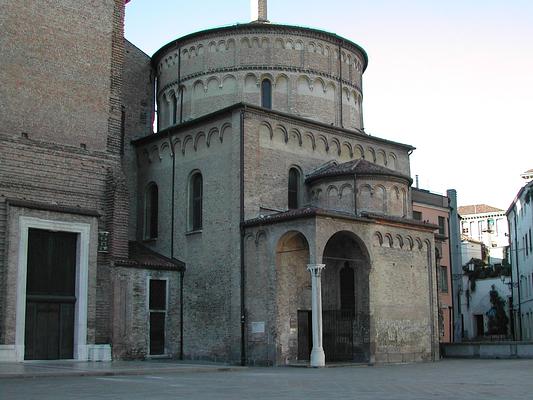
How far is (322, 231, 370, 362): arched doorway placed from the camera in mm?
25406

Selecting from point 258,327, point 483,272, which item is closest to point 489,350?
point 258,327

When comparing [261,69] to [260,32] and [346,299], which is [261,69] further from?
[346,299]

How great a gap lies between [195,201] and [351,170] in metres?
6.21

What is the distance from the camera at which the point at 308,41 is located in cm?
3141

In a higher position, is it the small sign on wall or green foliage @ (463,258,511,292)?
green foliage @ (463,258,511,292)

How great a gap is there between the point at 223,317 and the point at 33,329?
21.3ft

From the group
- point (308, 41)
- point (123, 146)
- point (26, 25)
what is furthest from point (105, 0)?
point (308, 41)

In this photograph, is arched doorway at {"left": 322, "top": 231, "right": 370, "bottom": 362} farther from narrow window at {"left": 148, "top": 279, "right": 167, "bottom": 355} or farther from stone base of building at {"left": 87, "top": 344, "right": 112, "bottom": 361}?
stone base of building at {"left": 87, "top": 344, "right": 112, "bottom": 361}

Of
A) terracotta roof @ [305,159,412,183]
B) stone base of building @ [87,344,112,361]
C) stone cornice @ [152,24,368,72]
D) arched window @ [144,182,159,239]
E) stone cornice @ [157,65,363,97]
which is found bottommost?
stone base of building @ [87,344,112,361]

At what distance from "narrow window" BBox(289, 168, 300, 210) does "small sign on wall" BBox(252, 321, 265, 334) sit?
499 centimetres

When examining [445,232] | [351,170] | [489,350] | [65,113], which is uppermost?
[65,113]

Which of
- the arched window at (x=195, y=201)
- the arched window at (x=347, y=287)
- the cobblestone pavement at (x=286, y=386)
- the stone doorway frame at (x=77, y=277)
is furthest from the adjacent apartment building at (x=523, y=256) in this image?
the stone doorway frame at (x=77, y=277)

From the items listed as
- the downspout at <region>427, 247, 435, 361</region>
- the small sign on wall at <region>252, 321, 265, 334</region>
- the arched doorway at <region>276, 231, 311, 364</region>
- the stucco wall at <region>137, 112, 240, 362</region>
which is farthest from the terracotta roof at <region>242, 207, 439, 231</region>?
the small sign on wall at <region>252, 321, 265, 334</region>

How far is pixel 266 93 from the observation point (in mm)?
30812
